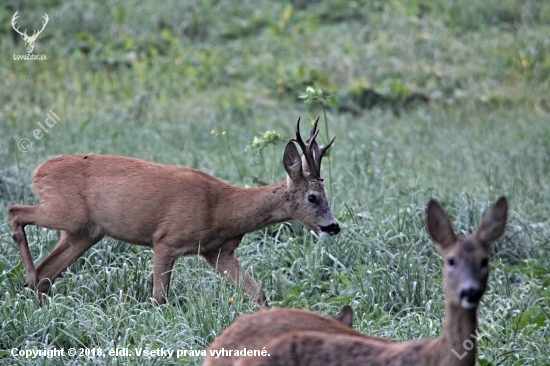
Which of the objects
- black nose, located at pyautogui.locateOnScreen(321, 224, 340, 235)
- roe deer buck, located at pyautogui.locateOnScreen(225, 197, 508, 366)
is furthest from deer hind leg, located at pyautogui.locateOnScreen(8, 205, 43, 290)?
roe deer buck, located at pyautogui.locateOnScreen(225, 197, 508, 366)

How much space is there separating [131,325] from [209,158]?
179 inches

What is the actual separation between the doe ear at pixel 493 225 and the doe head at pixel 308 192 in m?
2.62

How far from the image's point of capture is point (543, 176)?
918 cm

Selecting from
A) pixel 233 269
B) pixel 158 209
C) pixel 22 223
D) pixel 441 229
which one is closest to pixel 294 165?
pixel 233 269

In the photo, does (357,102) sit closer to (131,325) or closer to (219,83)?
(219,83)

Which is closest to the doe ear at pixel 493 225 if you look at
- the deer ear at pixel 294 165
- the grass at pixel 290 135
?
Result: the grass at pixel 290 135

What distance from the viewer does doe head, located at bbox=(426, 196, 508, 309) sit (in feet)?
12.0

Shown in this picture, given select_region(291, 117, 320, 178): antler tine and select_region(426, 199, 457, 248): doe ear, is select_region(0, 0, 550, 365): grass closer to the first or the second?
select_region(291, 117, 320, 178): antler tine

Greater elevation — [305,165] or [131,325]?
[305,165]

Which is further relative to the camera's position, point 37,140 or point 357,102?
point 357,102

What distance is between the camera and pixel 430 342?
374cm

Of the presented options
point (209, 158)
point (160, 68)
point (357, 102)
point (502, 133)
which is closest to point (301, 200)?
point (209, 158)

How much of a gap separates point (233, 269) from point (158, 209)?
643mm

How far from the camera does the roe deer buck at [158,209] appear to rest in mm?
6387
